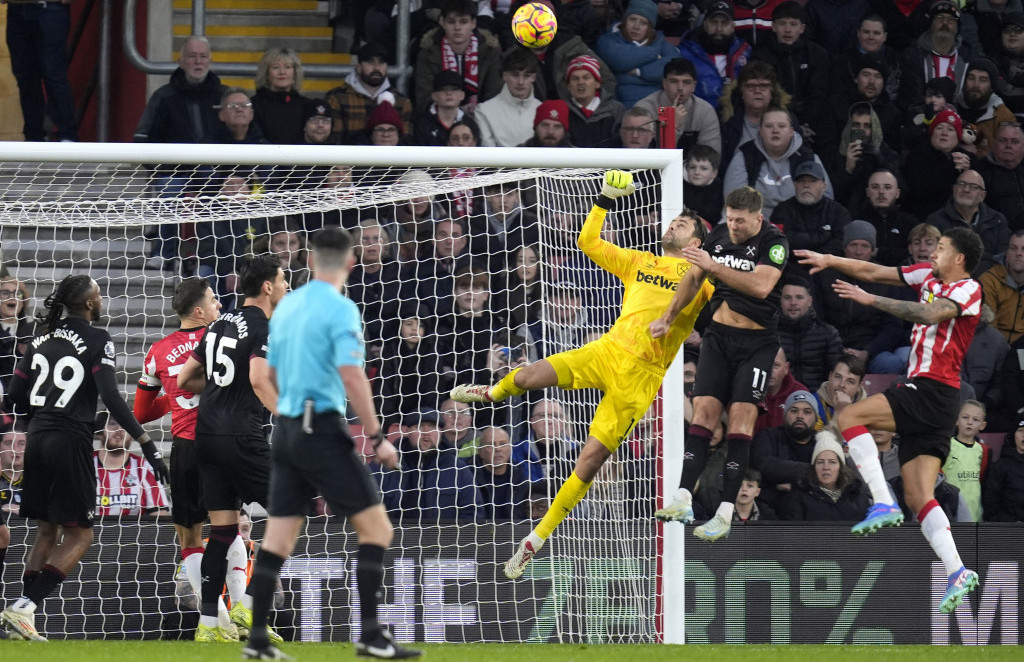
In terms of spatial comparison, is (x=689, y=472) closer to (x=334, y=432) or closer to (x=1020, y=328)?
(x=334, y=432)

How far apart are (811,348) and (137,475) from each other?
5.21 m

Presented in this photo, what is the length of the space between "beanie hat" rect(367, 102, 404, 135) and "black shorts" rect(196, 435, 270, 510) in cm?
427

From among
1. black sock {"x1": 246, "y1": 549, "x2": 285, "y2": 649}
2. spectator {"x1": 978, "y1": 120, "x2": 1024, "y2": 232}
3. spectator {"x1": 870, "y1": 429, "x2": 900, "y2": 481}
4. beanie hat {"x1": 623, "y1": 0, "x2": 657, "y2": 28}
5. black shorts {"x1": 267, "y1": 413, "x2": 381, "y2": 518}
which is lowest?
black sock {"x1": 246, "y1": 549, "x2": 285, "y2": 649}

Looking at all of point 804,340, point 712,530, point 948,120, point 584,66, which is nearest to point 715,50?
point 584,66

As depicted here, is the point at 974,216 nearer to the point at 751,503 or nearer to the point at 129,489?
the point at 751,503

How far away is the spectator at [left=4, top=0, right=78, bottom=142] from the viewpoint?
1261 centimetres

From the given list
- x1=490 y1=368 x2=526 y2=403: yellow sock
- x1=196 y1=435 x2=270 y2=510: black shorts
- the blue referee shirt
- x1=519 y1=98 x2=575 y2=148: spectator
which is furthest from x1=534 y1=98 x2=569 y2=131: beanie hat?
the blue referee shirt

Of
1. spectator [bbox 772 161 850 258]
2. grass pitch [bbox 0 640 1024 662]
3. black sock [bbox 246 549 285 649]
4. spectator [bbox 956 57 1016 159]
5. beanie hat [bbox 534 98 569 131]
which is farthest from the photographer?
spectator [bbox 956 57 1016 159]

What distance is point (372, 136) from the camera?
12.0 m

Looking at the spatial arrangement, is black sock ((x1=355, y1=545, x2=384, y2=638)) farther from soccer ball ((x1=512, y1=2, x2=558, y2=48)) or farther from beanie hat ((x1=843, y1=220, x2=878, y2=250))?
beanie hat ((x1=843, y1=220, x2=878, y2=250))

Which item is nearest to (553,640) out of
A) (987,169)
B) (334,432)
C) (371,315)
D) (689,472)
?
(689,472)

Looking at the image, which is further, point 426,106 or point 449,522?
point 426,106

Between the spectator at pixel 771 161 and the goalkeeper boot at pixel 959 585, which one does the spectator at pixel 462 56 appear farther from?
the goalkeeper boot at pixel 959 585

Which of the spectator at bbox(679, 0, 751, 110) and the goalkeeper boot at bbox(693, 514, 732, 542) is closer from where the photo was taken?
the goalkeeper boot at bbox(693, 514, 732, 542)
